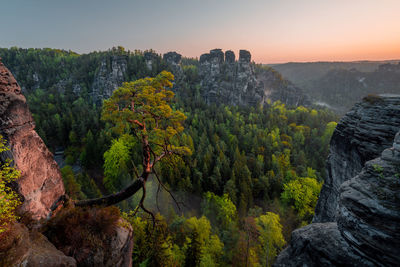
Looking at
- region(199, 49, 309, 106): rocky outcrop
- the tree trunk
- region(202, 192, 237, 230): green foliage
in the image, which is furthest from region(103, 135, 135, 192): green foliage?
region(199, 49, 309, 106): rocky outcrop

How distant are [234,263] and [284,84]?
152616 millimetres

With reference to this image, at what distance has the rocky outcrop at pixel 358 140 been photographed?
452 inches

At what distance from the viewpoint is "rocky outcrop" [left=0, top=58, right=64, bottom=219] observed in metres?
5.28

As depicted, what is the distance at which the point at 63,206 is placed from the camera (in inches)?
271

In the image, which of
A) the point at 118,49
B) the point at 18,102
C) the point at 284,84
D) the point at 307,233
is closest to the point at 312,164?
the point at 307,233

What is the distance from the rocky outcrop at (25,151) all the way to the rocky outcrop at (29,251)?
1.14 m

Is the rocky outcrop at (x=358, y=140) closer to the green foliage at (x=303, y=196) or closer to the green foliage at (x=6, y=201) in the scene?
the green foliage at (x=303, y=196)

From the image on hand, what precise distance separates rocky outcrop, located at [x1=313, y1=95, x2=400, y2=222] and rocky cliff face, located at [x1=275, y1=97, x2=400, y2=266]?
5.52 meters

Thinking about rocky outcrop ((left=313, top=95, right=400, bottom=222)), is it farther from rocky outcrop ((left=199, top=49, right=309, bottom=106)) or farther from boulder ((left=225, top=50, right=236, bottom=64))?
boulder ((left=225, top=50, right=236, bottom=64))

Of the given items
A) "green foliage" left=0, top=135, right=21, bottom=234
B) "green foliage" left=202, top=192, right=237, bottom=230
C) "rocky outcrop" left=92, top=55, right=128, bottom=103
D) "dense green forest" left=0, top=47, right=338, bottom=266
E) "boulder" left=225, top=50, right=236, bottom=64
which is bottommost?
"green foliage" left=202, top=192, right=237, bottom=230

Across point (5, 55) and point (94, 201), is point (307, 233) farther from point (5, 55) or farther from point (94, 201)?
point (5, 55)

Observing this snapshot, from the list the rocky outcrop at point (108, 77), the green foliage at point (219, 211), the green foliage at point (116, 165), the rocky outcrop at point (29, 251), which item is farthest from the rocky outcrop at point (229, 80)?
the rocky outcrop at point (29, 251)

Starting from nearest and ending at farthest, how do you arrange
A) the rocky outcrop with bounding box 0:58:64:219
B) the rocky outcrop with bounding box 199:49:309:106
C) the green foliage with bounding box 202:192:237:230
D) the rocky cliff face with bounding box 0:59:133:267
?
1. the rocky cliff face with bounding box 0:59:133:267
2. the rocky outcrop with bounding box 0:58:64:219
3. the green foliage with bounding box 202:192:237:230
4. the rocky outcrop with bounding box 199:49:309:106

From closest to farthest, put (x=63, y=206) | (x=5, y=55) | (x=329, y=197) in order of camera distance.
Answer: (x=63, y=206)
(x=329, y=197)
(x=5, y=55)
